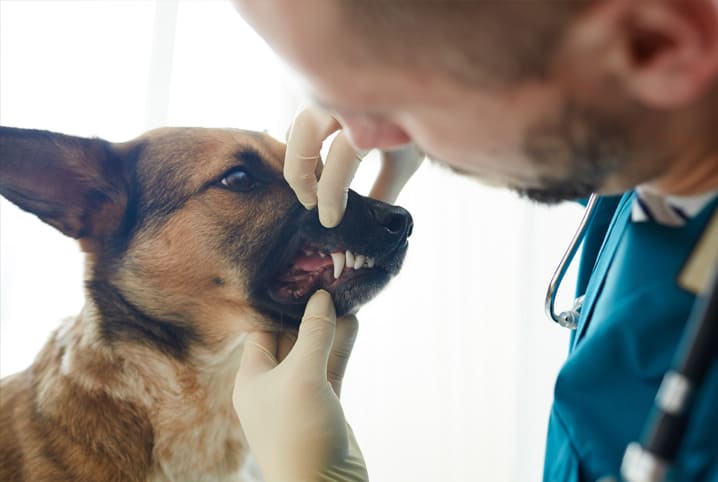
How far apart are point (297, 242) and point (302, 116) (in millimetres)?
241

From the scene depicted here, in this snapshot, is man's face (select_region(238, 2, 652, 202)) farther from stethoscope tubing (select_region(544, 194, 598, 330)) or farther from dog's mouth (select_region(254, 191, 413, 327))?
dog's mouth (select_region(254, 191, 413, 327))

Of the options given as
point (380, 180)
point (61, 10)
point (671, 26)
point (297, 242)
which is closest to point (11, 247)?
point (61, 10)

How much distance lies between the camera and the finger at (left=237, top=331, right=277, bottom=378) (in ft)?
3.43

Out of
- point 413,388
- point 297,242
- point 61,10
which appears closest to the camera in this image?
point 297,242

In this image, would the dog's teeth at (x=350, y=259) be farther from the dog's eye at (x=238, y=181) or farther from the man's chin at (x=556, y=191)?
the man's chin at (x=556, y=191)

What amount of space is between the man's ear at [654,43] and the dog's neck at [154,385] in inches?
35.9

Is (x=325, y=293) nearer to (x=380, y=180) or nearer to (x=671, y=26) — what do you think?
(x=380, y=180)

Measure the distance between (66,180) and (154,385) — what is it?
418 mm

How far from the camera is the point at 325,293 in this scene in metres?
1.09

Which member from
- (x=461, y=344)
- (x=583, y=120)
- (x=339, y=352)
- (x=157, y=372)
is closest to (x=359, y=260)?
(x=339, y=352)

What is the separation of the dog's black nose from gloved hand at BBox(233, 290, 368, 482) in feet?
0.63

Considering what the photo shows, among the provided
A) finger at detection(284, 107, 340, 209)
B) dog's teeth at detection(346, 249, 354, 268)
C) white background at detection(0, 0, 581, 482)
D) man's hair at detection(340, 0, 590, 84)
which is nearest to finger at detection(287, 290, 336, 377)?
dog's teeth at detection(346, 249, 354, 268)

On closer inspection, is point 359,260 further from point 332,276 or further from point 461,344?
point 461,344

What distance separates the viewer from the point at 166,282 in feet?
4.00
